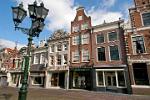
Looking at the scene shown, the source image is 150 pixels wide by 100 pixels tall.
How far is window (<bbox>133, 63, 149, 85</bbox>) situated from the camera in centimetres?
1952

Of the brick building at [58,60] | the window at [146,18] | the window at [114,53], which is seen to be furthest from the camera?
the brick building at [58,60]

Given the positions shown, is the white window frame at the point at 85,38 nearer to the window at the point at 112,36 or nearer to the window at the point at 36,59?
the window at the point at 112,36

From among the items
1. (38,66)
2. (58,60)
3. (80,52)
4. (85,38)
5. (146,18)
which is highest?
(146,18)

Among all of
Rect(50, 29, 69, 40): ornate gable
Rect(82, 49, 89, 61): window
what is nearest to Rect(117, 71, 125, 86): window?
Rect(82, 49, 89, 61): window

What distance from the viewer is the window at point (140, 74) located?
19516mm

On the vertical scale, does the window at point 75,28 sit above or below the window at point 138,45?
above

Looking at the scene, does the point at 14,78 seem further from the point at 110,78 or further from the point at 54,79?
the point at 110,78

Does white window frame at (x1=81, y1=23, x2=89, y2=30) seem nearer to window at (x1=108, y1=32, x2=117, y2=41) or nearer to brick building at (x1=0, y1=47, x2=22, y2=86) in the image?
window at (x1=108, y1=32, x2=117, y2=41)

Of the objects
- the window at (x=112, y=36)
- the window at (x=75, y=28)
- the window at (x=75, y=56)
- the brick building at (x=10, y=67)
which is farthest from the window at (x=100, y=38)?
the brick building at (x=10, y=67)

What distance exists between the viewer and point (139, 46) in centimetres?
2072

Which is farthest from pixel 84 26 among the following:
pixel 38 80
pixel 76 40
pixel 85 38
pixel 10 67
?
pixel 10 67

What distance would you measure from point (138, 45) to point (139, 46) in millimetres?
185

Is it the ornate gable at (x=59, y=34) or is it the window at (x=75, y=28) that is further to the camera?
the ornate gable at (x=59, y=34)

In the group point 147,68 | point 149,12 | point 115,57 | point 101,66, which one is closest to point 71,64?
point 101,66
